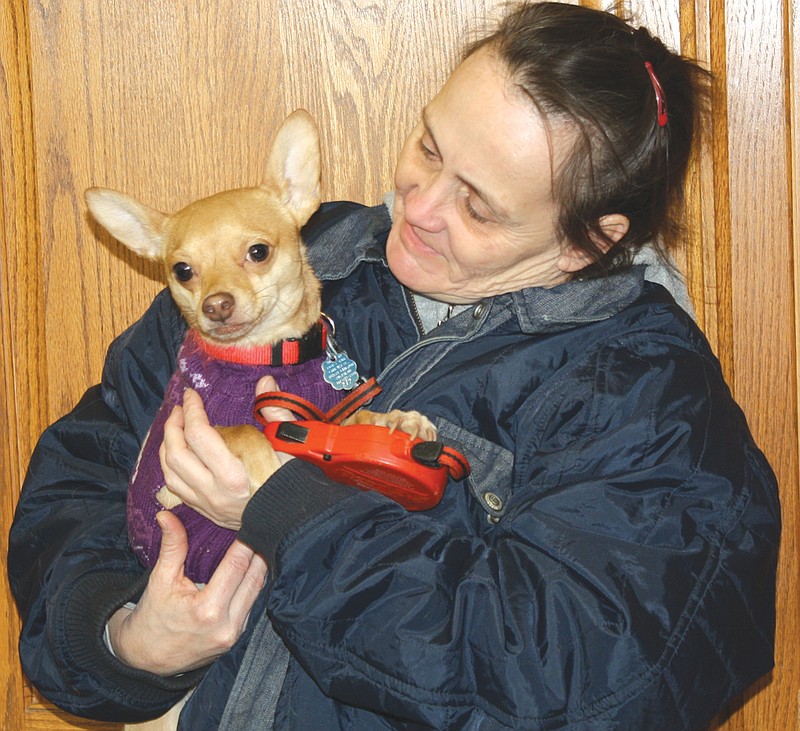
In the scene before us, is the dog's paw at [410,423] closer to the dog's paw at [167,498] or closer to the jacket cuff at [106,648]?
the dog's paw at [167,498]

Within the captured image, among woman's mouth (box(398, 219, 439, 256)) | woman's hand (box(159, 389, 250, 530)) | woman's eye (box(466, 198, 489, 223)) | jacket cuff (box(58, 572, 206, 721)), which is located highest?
woman's eye (box(466, 198, 489, 223))

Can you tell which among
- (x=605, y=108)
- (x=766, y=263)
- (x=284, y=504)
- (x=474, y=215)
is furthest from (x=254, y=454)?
(x=766, y=263)

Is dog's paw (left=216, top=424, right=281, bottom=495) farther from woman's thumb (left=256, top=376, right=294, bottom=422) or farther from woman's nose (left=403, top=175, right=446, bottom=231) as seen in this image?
woman's nose (left=403, top=175, right=446, bottom=231)

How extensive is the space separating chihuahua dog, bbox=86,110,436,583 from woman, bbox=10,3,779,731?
67 millimetres

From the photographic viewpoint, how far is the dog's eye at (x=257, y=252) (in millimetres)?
1798

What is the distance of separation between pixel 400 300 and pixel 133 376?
512mm

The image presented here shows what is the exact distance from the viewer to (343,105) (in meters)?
2.03

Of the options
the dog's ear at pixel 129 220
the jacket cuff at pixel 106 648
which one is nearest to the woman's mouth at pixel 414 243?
the dog's ear at pixel 129 220

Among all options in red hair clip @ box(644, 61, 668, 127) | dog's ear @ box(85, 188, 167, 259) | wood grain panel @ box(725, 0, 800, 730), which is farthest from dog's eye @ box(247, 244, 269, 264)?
wood grain panel @ box(725, 0, 800, 730)

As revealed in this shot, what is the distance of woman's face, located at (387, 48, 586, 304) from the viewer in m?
1.51

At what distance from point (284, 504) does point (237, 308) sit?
0.48 meters

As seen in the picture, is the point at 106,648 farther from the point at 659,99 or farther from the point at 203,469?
the point at 659,99

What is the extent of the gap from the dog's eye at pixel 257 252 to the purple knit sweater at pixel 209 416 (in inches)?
9.2

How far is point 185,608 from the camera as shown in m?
1.48
